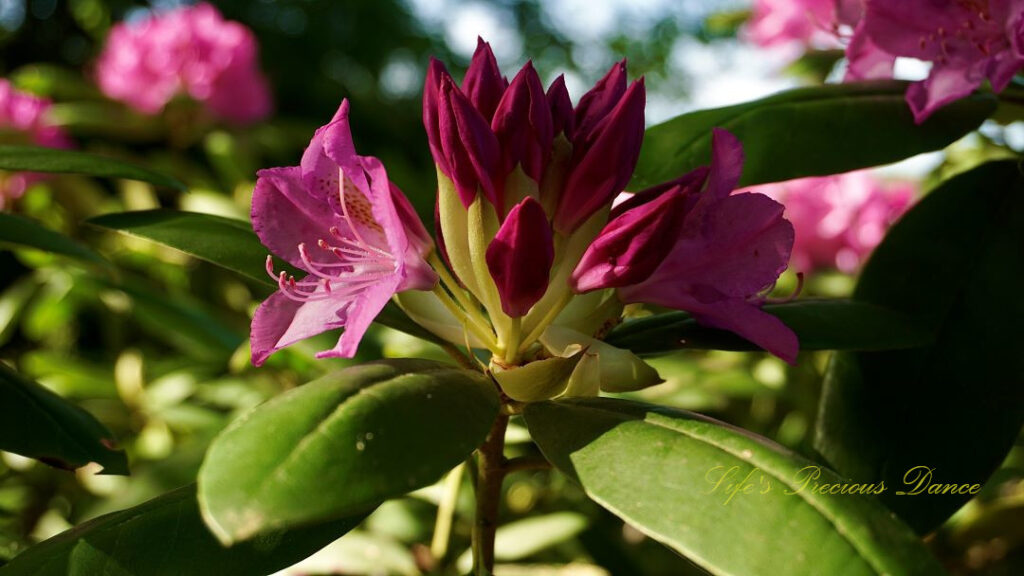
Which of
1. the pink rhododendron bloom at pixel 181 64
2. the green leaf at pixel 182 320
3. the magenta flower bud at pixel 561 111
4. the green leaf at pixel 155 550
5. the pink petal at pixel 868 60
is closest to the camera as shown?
the green leaf at pixel 155 550

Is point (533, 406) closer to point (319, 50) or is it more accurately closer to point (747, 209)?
point (747, 209)

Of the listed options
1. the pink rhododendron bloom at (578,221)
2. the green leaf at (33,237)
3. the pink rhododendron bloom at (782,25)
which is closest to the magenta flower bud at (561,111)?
the pink rhododendron bloom at (578,221)

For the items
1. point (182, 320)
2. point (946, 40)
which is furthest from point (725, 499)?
point (182, 320)

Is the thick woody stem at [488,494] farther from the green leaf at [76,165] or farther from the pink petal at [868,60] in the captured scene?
the pink petal at [868,60]

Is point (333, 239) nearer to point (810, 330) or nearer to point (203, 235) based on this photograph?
point (203, 235)

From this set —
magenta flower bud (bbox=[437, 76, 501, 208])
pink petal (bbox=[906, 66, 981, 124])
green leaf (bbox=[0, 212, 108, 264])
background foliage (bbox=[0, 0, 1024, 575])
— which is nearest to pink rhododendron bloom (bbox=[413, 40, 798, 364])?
magenta flower bud (bbox=[437, 76, 501, 208])

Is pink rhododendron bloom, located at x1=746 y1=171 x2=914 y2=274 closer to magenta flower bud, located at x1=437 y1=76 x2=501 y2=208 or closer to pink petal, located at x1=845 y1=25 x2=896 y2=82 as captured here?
pink petal, located at x1=845 y1=25 x2=896 y2=82

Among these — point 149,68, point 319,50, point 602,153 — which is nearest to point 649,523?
point 602,153
